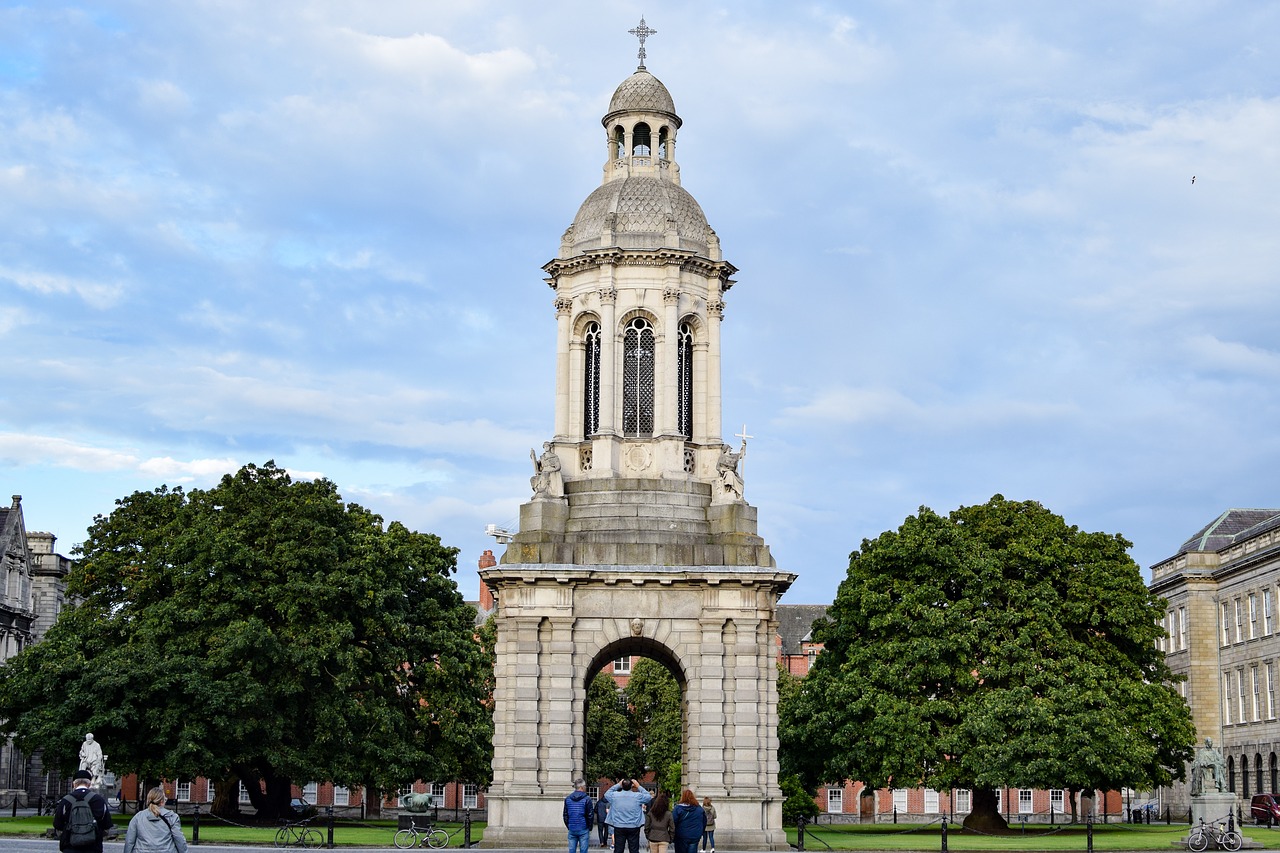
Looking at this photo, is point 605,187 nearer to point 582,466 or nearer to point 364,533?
A: point 582,466

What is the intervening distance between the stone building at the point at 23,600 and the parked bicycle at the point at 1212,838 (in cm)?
6285

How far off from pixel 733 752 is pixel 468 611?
27315 millimetres

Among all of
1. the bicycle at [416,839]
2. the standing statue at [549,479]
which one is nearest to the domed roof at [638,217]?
the standing statue at [549,479]

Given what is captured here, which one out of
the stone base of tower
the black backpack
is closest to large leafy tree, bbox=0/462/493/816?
the stone base of tower

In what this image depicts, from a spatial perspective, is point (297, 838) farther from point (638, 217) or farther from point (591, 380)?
point (638, 217)

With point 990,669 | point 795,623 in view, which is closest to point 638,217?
point 990,669

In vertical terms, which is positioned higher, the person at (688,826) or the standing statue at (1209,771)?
the standing statue at (1209,771)

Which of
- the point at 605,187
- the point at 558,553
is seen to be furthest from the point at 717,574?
the point at 605,187

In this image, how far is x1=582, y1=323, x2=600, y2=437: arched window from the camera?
144 ft

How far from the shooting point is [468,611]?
2589 inches

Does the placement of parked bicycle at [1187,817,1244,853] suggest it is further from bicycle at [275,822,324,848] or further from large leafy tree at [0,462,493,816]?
large leafy tree at [0,462,493,816]

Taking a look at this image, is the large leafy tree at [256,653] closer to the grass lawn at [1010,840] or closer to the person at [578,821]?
the grass lawn at [1010,840]

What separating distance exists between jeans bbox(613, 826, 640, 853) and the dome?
75.8 ft

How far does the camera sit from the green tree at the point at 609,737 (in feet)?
323
